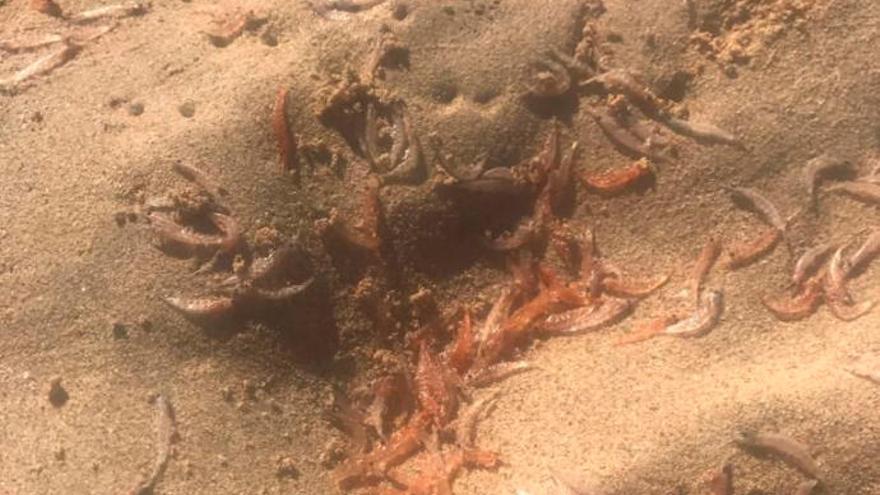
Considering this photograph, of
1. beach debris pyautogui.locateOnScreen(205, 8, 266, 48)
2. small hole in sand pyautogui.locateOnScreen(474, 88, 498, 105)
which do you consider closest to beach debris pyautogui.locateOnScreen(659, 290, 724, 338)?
small hole in sand pyautogui.locateOnScreen(474, 88, 498, 105)

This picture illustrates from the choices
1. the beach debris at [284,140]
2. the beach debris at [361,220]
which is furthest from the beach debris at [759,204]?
the beach debris at [284,140]

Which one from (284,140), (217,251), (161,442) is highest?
(284,140)

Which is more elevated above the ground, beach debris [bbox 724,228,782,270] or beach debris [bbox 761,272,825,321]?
beach debris [bbox 724,228,782,270]

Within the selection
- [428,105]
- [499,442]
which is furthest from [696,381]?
[428,105]

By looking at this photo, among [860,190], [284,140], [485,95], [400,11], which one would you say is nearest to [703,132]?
[860,190]

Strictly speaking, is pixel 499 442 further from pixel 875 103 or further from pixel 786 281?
pixel 875 103

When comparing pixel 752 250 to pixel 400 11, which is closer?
pixel 752 250

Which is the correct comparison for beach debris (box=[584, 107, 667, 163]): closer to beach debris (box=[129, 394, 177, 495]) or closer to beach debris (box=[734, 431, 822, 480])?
beach debris (box=[734, 431, 822, 480])

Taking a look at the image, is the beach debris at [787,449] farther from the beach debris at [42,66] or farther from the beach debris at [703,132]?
the beach debris at [42,66]

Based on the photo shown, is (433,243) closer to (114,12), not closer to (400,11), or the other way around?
(400,11)
